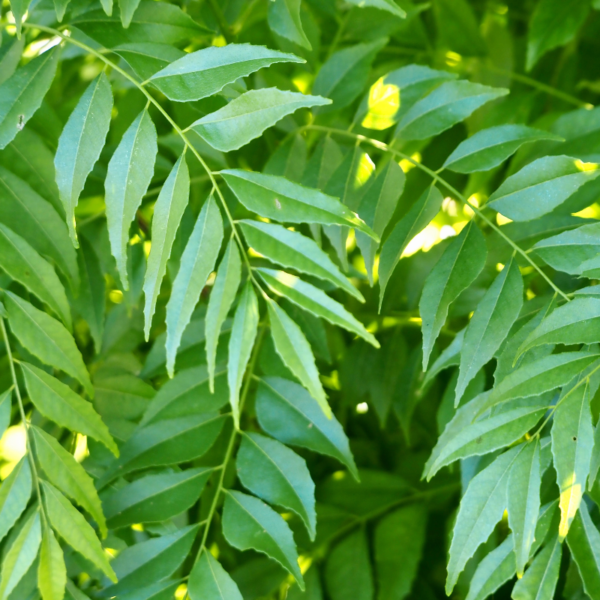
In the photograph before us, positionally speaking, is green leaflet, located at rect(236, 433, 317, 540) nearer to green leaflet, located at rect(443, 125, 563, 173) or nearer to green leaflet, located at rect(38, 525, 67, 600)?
green leaflet, located at rect(38, 525, 67, 600)

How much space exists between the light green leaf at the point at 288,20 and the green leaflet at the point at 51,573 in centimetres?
Result: 39

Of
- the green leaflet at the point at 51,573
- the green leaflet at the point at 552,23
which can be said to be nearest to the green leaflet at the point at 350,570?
the green leaflet at the point at 51,573

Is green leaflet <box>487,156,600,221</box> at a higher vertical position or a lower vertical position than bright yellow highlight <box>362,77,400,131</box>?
lower

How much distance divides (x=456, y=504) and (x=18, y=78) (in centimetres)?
64

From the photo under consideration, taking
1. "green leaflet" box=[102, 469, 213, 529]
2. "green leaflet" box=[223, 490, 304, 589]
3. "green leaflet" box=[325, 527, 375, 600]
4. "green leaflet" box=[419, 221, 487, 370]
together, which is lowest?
"green leaflet" box=[325, 527, 375, 600]

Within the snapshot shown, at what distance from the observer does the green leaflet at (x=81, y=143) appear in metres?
0.41

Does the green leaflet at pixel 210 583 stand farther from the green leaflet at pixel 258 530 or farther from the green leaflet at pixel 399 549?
the green leaflet at pixel 399 549

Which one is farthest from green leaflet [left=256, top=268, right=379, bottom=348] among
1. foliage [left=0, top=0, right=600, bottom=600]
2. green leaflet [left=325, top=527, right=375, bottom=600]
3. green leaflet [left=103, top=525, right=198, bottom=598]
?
green leaflet [left=325, top=527, right=375, bottom=600]

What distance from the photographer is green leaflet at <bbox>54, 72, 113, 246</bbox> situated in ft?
1.34

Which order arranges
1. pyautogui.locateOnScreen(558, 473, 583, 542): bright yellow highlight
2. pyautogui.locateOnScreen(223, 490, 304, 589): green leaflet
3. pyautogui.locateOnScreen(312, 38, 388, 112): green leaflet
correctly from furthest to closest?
pyautogui.locateOnScreen(312, 38, 388, 112): green leaflet → pyautogui.locateOnScreen(223, 490, 304, 589): green leaflet → pyautogui.locateOnScreen(558, 473, 583, 542): bright yellow highlight

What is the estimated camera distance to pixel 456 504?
788 mm


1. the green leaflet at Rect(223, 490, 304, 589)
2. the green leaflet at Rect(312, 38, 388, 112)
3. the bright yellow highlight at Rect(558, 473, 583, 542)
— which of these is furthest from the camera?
the green leaflet at Rect(312, 38, 388, 112)

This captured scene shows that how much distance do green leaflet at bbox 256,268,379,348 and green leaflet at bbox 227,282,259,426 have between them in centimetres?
2

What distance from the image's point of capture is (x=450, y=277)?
0.46m
